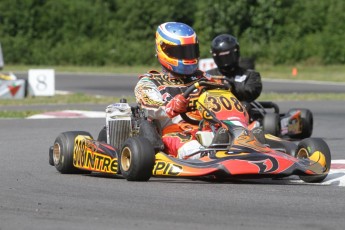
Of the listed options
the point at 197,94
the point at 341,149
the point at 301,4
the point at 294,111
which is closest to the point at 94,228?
the point at 197,94

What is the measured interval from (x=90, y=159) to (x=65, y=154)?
0.40 metres

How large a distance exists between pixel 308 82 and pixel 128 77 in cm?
640

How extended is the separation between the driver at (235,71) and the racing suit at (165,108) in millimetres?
2944

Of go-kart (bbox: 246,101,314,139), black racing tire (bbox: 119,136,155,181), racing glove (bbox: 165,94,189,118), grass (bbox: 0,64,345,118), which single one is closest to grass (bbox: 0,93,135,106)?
grass (bbox: 0,64,345,118)

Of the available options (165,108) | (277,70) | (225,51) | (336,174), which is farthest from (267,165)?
(277,70)

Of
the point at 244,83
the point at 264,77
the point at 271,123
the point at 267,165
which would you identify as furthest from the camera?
the point at 264,77

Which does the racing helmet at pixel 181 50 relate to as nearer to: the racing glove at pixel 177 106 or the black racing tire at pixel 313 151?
the racing glove at pixel 177 106

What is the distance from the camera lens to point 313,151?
8414mm

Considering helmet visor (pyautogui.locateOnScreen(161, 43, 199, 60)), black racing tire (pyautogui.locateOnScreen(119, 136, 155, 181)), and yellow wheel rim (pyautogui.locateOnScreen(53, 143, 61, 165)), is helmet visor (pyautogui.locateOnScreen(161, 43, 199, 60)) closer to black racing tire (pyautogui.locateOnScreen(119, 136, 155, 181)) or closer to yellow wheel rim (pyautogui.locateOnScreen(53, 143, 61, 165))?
black racing tire (pyautogui.locateOnScreen(119, 136, 155, 181))

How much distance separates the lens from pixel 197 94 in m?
8.68

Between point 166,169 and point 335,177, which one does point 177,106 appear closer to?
point 166,169

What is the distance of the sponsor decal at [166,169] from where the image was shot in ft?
26.5

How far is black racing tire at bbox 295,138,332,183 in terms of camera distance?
8.30 meters

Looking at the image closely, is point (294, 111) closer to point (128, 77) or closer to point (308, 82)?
point (308, 82)
